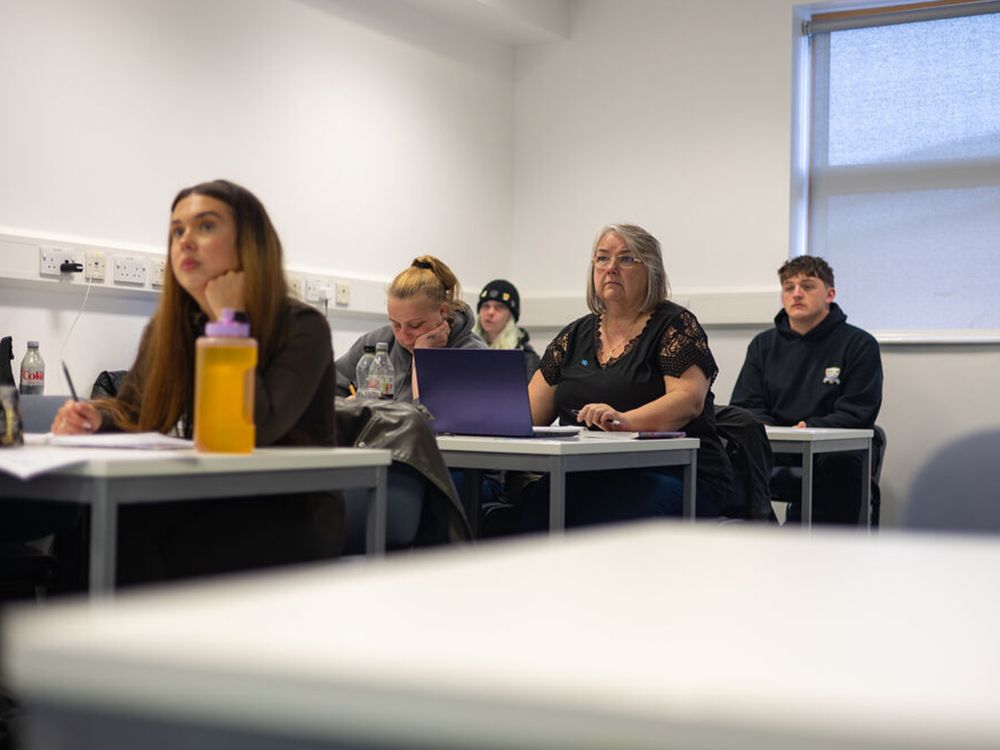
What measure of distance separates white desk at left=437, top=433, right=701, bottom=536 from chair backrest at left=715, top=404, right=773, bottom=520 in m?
0.42

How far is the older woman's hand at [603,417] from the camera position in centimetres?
319

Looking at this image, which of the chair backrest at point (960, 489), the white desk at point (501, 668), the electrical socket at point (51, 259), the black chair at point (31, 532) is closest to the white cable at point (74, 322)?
the electrical socket at point (51, 259)

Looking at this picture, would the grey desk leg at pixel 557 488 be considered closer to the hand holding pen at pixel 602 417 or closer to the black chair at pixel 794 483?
the hand holding pen at pixel 602 417

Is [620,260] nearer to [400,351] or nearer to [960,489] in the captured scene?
[400,351]

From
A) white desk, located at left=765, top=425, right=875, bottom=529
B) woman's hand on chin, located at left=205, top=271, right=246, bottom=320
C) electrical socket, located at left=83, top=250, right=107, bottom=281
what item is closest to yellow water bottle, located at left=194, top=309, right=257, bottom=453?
woman's hand on chin, located at left=205, top=271, right=246, bottom=320

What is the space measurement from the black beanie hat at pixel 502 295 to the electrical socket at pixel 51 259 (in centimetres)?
218

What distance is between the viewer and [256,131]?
16.6 feet

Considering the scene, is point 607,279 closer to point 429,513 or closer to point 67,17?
point 429,513

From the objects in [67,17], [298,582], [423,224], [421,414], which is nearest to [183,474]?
[421,414]

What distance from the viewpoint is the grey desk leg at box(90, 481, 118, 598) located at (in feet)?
5.15

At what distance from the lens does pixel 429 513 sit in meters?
2.43

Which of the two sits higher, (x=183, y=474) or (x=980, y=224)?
(x=980, y=224)

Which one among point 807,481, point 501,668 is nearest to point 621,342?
point 807,481

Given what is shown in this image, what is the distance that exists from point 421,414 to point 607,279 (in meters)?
1.24
